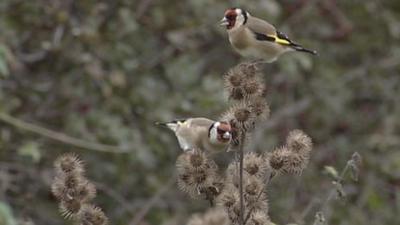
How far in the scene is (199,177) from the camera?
10.6 feet

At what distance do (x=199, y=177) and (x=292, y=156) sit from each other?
28 centimetres

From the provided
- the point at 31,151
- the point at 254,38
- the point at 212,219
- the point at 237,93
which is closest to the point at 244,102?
the point at 237,93

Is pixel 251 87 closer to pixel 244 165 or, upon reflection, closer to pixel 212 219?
pixel 244 165

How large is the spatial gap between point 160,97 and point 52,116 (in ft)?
2.28

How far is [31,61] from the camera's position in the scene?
7.07 metres

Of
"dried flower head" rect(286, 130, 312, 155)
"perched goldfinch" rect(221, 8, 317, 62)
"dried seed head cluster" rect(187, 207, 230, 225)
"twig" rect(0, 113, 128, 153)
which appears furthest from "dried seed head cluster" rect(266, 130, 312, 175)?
"twig" rect(0, 113, 128, 153)

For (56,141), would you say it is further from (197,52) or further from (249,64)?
(249,64)

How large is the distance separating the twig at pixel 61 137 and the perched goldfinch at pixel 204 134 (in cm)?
216

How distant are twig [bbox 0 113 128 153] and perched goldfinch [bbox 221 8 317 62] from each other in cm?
222

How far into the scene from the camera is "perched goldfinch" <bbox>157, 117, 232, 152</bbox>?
130 inches

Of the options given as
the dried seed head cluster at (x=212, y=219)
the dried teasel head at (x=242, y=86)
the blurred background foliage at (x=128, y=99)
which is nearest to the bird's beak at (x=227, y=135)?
the dried teasel head at (x=242, y=86)

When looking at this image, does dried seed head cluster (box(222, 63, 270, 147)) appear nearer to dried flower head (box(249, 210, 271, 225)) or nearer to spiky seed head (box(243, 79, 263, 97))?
spiky seed head (box(243, 79, 263, 97))

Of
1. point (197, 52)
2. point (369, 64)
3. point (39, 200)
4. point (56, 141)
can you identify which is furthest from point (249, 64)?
point (369, 64)

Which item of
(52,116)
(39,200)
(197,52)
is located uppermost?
(197,52)
